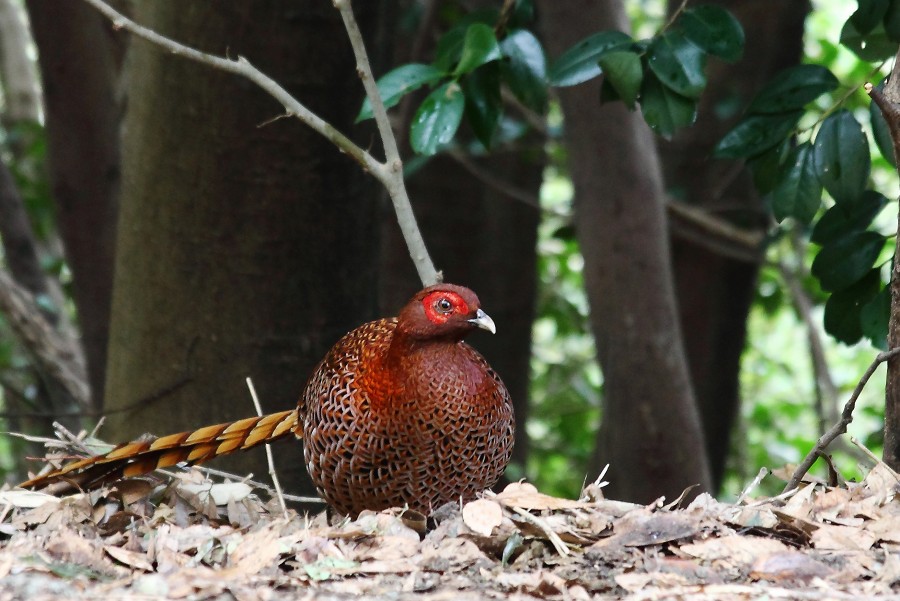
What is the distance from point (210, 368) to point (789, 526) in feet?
6.92

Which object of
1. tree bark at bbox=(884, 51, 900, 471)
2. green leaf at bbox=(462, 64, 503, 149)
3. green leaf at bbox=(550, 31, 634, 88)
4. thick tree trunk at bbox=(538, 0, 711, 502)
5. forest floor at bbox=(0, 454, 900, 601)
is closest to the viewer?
forest floor at bbox=(0, 454, 900, 601)

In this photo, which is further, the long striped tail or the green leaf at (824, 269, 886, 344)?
the green leaf at (824, 269, 886, 344)

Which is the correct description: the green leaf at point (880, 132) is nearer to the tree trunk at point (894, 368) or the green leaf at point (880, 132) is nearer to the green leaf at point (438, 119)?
the tree trunk at point (894, 368)

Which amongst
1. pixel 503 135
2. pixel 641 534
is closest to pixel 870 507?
pixel 641 534

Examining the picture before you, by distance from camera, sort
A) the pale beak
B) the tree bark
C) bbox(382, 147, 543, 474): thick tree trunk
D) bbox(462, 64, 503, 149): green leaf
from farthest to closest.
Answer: bbox(382, 147, 543, 474): thick tree trunk, bbox(462, 64, 503, 149): green leaf, the pale beak, the tree bark

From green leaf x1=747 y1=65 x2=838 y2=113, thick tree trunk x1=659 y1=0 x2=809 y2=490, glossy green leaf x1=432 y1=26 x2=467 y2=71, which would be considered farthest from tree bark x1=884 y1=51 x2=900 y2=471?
thick tree trunk x1=659 y1=0 x2=809 y2=490

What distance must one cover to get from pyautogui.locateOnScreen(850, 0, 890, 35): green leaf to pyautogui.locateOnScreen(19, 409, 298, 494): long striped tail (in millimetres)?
2027

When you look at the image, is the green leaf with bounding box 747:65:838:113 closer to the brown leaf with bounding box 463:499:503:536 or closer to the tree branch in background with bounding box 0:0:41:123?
A: the brown leaf with bounding box 463:499:503:536

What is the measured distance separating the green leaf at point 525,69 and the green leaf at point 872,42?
2.90 feet

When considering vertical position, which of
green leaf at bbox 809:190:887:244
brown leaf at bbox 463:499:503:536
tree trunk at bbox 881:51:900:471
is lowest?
brown leaf at bbox 463:499:503:536

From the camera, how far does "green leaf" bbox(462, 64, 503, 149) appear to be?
134 inches

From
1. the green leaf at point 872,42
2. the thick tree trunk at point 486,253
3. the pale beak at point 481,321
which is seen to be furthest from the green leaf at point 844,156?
the thick tree trunk at point 486,253

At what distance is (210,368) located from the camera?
3.95 metres

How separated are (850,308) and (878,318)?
0.45 ft
